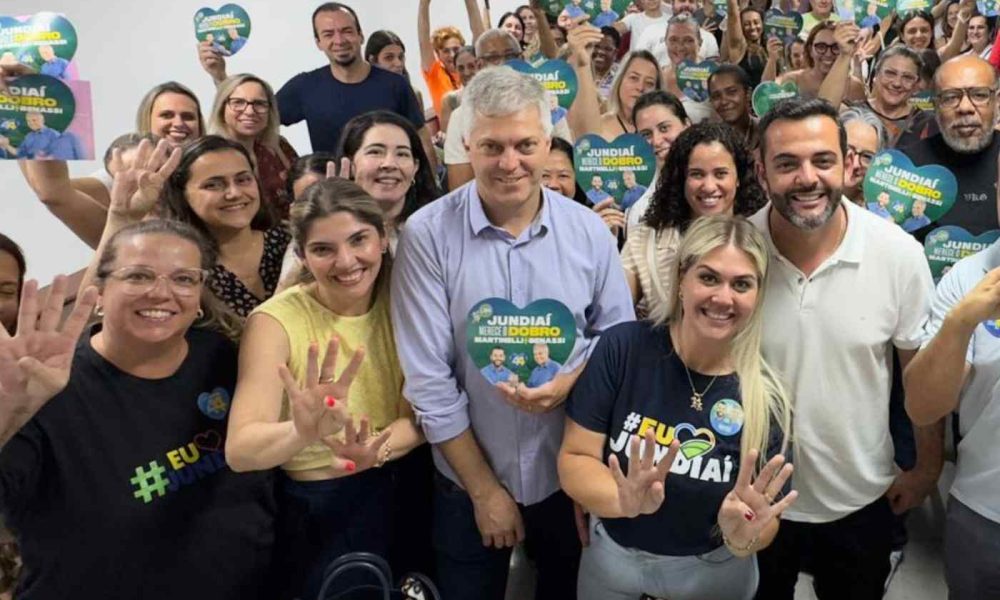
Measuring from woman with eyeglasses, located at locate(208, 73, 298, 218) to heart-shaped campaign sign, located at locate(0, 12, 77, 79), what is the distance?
3.32ft

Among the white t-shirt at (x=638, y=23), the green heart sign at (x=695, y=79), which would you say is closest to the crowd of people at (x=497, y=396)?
the green heart sign at (x=695, y=79)

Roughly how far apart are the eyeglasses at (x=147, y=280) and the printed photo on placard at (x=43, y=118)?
20.8 inches

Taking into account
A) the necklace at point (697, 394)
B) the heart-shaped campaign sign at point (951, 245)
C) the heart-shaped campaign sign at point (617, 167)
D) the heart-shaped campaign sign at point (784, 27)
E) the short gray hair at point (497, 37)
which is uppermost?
the heart-shaped campaign sign at point (784, 27)

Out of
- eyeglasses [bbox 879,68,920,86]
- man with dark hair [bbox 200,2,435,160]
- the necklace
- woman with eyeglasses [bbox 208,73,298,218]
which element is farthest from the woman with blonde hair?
eyeglasses [bbox 879,68,920,86]

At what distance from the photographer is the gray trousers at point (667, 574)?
5.43ft

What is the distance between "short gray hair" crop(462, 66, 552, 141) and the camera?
63.5 inches

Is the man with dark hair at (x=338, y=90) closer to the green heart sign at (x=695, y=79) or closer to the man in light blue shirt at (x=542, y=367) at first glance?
the green heart sign at (x=695, y=79)

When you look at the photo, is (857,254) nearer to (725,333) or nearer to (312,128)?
(725,333)

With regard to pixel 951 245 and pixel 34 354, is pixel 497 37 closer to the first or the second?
pixel 951 245

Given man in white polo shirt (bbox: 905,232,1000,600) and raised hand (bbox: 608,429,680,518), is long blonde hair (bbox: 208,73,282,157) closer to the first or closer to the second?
raised hand (bbox: 608,429,680,518)

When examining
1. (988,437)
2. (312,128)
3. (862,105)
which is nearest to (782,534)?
(988,437)

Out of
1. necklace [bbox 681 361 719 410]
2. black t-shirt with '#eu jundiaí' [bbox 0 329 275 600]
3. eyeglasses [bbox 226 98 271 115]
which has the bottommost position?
black t-shirt with '#eu jundiaí' [bbox 0 329 275 600]

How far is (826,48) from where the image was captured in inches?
158

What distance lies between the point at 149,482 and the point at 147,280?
0.38 m
